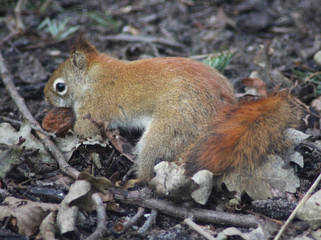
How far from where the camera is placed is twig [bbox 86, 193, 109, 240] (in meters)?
2.53

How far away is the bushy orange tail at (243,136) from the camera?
300 centimetres

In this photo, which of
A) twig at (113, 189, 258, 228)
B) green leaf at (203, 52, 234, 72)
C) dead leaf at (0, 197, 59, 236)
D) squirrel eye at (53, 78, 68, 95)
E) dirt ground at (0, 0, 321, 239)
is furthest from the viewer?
dirt ground at (0, 0, 321, 239)

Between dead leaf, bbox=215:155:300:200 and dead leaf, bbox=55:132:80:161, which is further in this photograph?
dead leaf, bbox=55:132:80:161

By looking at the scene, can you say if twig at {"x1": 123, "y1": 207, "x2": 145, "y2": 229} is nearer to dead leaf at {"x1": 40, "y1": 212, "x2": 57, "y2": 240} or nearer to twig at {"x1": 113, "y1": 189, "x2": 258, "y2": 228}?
twig at {"x1": 113, "y1": 189, "x2": 258, "y2": 228}

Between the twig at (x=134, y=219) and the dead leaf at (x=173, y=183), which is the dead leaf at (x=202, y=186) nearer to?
the dead leaf at (x=173, y=183)

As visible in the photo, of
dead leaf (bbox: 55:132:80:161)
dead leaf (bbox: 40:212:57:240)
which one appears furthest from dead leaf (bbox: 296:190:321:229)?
dead leaf (bbox: 55:132:80:161)

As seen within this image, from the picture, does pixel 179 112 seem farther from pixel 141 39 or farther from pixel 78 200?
pixel 141 39

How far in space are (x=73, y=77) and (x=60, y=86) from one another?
20 centimetres

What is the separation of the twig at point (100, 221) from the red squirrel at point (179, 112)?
0.56 metres

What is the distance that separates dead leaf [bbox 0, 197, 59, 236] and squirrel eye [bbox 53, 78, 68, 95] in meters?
1.66

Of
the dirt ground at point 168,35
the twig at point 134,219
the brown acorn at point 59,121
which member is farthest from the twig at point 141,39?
the twig at point 134,219

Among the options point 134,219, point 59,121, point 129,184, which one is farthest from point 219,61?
point 134,219

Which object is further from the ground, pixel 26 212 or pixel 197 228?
pixel 26 212

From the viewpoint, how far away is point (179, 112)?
10.7 ft
